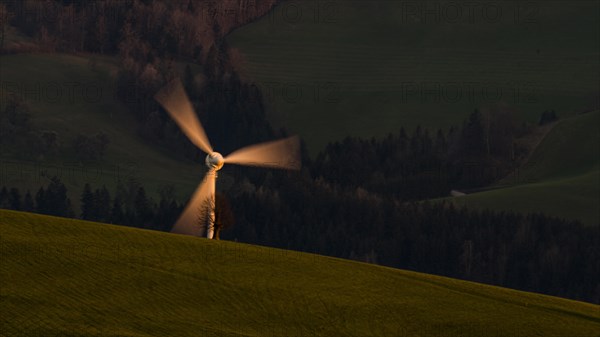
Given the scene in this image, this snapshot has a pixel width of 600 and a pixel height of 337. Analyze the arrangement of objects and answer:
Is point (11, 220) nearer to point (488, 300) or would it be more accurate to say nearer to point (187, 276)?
point (187, 276)

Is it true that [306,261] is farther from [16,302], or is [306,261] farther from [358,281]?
[16,302]

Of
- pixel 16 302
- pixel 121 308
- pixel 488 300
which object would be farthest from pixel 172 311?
pixel 488 300

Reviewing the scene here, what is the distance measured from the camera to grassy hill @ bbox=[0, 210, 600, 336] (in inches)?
3433

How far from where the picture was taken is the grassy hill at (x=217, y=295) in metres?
87.2

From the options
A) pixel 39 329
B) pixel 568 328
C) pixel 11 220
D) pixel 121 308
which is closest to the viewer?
pixel 39 329

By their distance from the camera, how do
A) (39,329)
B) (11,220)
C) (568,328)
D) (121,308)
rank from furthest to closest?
(11,220) < (568,328) < (121,308) < (39,329)

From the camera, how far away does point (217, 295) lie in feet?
311

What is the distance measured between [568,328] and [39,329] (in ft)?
115

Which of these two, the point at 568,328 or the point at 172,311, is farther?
the point at 568,328

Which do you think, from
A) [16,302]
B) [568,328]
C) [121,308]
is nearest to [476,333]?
[568,328]

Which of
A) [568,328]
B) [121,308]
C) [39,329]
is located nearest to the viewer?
[39,329]

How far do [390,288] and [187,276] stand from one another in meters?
14.4

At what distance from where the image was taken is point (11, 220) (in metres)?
104

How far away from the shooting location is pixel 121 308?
3501 inches
